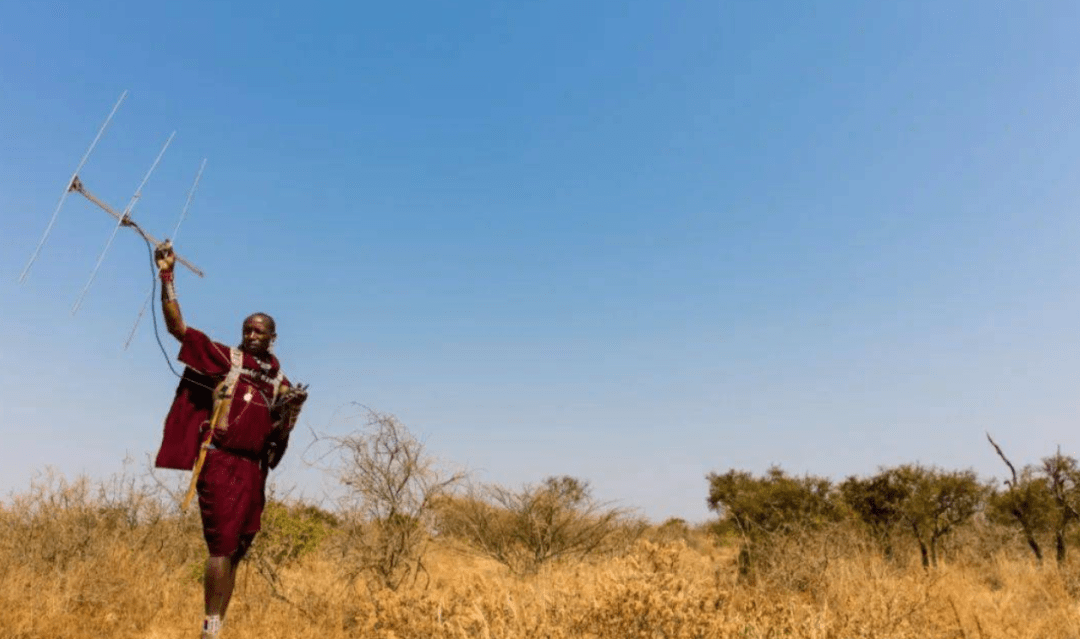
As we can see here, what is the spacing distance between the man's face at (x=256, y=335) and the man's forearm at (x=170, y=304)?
0.57 metres

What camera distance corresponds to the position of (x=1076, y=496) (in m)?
13.9

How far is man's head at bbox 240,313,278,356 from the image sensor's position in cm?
491

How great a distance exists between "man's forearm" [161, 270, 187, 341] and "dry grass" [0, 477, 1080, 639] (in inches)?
88.4

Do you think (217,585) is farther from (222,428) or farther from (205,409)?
(205,409)

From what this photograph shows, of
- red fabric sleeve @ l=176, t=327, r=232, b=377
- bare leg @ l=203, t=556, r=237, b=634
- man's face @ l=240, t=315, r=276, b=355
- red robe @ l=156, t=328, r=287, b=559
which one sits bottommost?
bare leg @ l=203, t=556, r=237, b=634

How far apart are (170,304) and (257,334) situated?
0.69m

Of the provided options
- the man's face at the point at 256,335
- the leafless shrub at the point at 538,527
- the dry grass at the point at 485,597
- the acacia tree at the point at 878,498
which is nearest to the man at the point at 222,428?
the man's face at the point at 256,335

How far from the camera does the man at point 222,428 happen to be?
4363 millimetres

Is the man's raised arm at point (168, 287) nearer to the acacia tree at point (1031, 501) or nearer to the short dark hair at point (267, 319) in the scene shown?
the short dark hair at point (267, 319)

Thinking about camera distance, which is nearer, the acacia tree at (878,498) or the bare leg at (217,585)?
the bare leg at (217,585)

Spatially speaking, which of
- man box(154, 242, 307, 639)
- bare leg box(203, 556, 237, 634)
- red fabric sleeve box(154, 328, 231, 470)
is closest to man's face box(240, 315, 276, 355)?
man box(154, 242, 307, 639)

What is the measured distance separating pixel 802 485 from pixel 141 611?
46.6 ft

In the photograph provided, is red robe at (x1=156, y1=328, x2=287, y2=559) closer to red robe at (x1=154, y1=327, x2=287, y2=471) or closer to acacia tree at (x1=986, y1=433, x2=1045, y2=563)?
red robe at (x1=154, y1=327, x2=287, y2=471)

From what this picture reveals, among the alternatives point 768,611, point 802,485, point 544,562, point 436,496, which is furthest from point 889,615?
point 802,485
